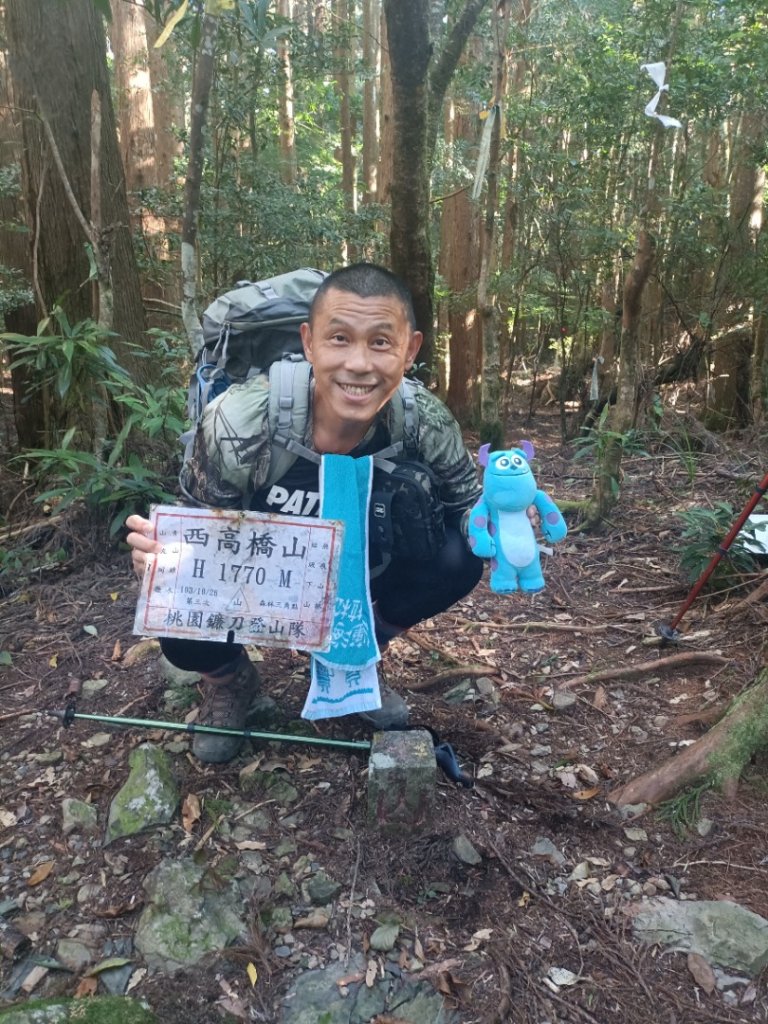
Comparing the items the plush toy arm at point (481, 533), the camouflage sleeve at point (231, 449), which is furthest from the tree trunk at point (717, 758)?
the camouflage sleeve at point (231, 449)

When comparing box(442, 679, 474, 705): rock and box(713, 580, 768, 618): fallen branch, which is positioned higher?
box(713, 580, 768, 618): fallen branch

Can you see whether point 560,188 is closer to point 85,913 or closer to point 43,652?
point 43,652

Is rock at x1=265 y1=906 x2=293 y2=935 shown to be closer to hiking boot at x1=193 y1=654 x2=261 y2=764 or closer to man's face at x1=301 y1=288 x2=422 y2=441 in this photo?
hiking boot at x1=193 y1=654 x2=261 y2=764

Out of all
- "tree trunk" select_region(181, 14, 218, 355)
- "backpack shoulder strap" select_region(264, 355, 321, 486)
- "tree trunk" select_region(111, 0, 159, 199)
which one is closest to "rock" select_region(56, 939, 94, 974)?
"backpack shoulder strap" select_region(264, 355, 321, 486)

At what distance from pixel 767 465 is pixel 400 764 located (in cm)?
453

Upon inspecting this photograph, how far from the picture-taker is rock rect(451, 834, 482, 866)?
213cm

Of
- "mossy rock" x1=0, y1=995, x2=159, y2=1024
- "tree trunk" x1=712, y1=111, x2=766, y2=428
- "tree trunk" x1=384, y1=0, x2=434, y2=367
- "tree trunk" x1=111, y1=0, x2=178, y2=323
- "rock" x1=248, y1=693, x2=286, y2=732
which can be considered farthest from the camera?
"tree trunk" x1=111, y1=0, x2=178, y2=323

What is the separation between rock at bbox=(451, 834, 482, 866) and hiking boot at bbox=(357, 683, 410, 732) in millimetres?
525

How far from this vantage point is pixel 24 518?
4.51 metres

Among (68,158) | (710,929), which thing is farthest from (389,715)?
(68,158)

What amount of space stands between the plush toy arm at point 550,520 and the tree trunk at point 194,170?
252 cm

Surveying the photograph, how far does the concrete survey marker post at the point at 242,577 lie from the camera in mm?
2162

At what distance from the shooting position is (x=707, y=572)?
9.80 feet

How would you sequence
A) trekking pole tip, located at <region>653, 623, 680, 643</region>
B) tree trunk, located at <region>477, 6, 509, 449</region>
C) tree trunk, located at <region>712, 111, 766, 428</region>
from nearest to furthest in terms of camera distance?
trekking pole tip, located at <region>653, 623, 680, 643</region> → tree trunk, located at <region>477, 6, 509, 449</region> → tree trunk, located at <region>712, 111, 766, 428</region>
